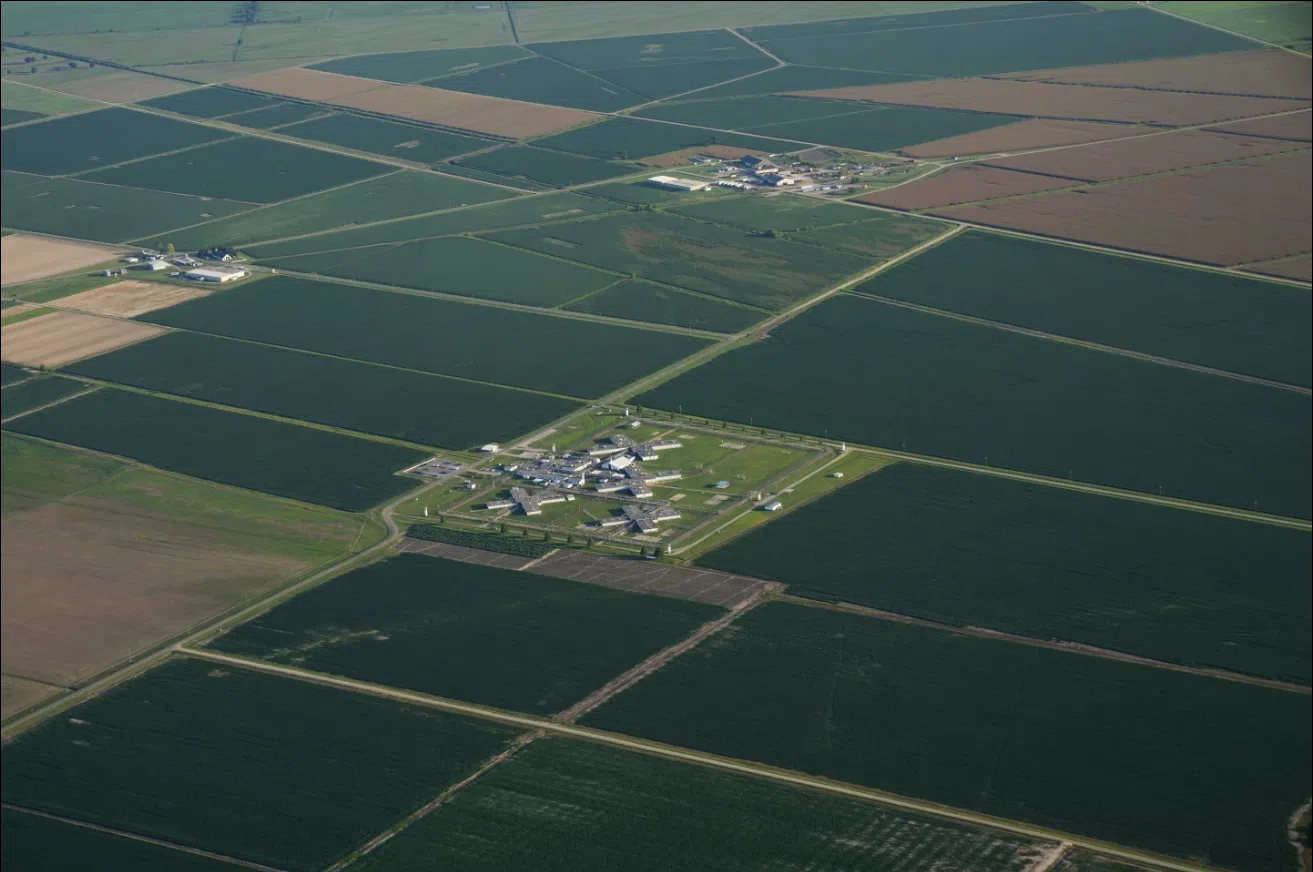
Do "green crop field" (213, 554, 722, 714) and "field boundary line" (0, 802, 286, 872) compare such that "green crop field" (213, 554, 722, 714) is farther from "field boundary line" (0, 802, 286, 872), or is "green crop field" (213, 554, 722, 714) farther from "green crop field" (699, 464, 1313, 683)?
"field boundary line" (0, 802, 286, 872)

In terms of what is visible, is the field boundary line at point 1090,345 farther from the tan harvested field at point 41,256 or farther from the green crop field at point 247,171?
the tan harvested field at point 41,256

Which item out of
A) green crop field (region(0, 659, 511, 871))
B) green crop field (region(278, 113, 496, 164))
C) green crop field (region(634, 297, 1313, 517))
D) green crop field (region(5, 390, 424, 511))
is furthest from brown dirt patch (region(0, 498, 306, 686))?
green crop field (region(278, 113, 496, 164))

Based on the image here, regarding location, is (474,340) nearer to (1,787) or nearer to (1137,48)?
(1,787)

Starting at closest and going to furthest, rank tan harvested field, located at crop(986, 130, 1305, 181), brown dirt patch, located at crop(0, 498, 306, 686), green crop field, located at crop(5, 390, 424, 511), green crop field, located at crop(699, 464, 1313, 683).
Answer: green crop field, located at crop(699, 464, 1313, 683) → brown dirt patch, located at crop(0, 498, 306, 686) → green crop field, located at crop(5, 390, 424, 511) → tan harvested field, located at crop(986, 130, 1305, 181)

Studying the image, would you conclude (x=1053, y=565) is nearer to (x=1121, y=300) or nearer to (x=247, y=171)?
(x=1121, y=300)

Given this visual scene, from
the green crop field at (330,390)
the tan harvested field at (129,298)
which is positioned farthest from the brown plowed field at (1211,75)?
the green crop field at (330,390)

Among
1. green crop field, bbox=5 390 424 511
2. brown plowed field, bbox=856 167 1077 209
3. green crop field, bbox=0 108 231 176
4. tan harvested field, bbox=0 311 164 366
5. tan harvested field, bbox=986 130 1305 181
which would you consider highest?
green crop field, bbox=0 108 231 176
